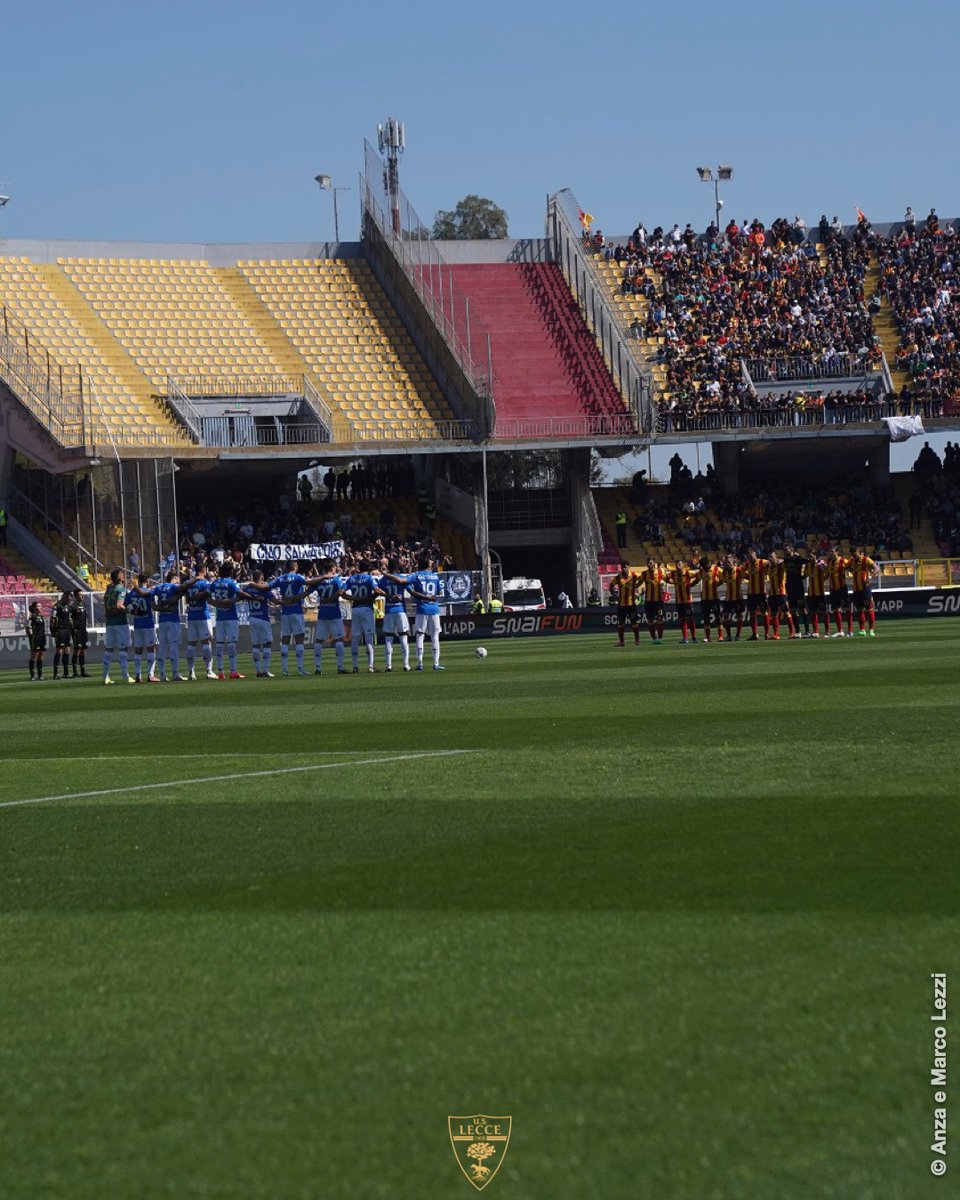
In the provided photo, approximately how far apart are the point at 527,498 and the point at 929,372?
14634 mm

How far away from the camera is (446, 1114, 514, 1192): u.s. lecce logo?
3.31 meters

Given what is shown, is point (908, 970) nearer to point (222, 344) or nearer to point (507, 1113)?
point (507, 1113)

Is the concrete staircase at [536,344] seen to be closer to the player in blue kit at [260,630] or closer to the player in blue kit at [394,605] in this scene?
the player in blue kit at [260,630]

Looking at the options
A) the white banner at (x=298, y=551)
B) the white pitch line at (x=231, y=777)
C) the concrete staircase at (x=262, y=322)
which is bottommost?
the white pitch line at (x=231, y=777)

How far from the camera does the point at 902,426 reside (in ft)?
187

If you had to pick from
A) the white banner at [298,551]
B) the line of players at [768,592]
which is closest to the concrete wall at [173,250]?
the white banner at [298,551]

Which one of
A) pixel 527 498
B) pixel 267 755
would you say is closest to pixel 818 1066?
pixel 267 755

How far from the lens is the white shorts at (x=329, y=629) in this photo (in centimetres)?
3056

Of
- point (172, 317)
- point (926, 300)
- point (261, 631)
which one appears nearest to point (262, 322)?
point (172, 317)

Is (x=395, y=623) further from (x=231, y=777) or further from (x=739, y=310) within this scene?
(x=739, y=310)

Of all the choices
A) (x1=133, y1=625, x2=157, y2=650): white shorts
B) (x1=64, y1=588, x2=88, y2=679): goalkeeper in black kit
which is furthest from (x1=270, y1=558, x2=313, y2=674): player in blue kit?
(x1=64, y1=588, x2=88, y2=679): goalkeeper in black kit

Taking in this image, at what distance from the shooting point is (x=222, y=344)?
58.2 meters

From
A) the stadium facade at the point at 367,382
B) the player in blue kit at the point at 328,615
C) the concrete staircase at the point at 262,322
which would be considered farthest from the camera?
the concrete staircase at the point at 262,322

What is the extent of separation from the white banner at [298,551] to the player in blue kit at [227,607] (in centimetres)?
2013
